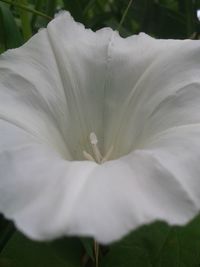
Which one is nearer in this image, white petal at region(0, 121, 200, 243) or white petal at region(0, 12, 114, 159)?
white petal at region(0, 121, 200, 243)

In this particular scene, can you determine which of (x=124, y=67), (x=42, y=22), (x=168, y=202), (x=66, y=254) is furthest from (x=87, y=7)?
(x=168, y=202)

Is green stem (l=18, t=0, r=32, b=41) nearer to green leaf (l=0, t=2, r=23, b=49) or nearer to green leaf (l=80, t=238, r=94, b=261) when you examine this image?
green leaf (l=0, t=2, r=23, b=49)

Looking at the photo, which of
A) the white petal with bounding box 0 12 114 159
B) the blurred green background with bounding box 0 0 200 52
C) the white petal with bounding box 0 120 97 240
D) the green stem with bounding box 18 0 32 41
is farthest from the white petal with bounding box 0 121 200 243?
the blurred green background with bounding box 0 0 200 52

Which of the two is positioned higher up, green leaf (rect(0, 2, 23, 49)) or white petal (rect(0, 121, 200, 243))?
white petal (rect(0, 121, 200, 243))

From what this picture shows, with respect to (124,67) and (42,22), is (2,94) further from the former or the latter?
(42,22)

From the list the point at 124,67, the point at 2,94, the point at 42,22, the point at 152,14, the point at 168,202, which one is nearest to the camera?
the point at 168,202

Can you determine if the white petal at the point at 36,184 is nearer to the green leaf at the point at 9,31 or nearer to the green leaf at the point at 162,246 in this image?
the green leaf at the point at 162,246

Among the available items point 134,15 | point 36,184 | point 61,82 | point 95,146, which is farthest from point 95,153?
point 134,15
